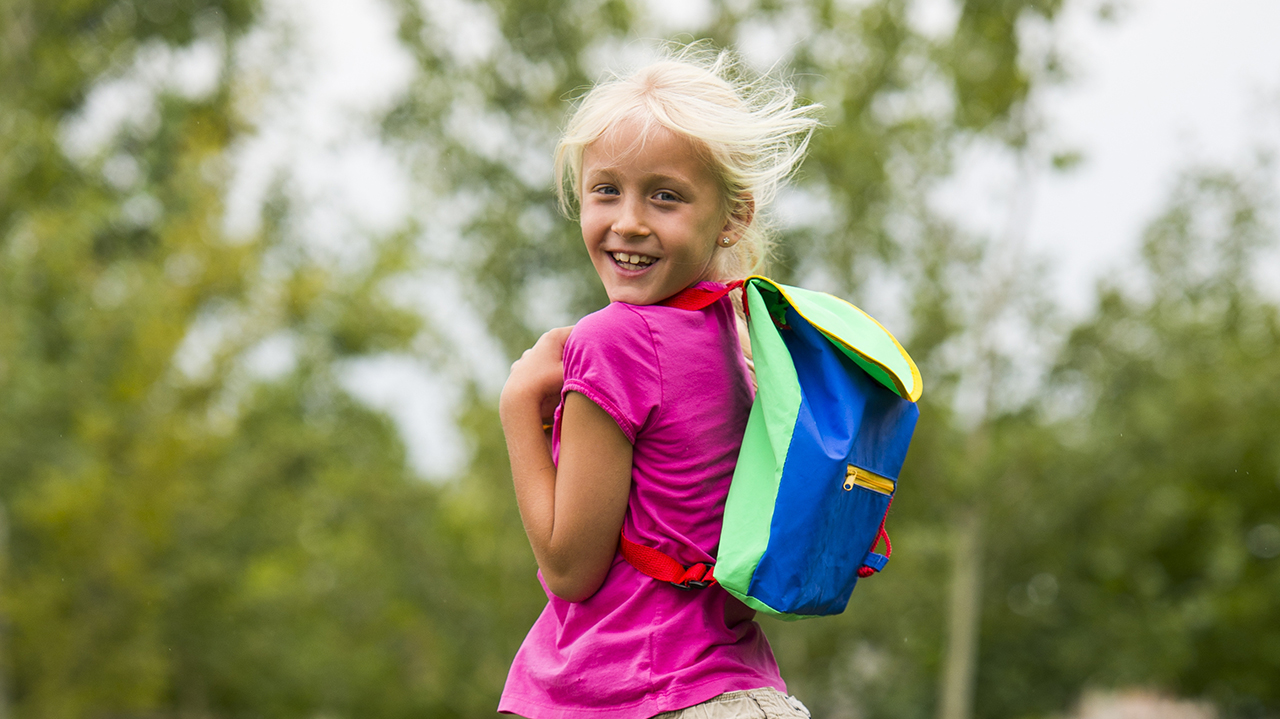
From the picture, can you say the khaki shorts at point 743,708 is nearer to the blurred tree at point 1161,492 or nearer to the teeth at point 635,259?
the teeth at point 635,259

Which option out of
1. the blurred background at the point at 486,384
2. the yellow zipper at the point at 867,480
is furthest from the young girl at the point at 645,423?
the blurred background at the point at 486,384

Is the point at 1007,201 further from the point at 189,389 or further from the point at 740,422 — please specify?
the point at 740,422

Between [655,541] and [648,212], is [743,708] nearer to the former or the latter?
[655,541]

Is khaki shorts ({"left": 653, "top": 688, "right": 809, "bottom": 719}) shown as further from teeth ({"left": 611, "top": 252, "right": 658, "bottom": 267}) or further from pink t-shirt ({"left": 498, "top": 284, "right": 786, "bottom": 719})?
teeth ({"left": 611, "top": 252, "right": 658, "bottom": 267})

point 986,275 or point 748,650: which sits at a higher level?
point 986,275

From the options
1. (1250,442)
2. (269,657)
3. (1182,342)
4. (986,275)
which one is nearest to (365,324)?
(269,657)

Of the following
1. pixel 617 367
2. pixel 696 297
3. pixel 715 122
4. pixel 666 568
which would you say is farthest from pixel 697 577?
pixel 715 122

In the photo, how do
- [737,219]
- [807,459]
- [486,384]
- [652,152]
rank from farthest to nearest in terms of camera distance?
[486,384] < [737,219] < [652,152] < [807,459]

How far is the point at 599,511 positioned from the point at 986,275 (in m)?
9.00

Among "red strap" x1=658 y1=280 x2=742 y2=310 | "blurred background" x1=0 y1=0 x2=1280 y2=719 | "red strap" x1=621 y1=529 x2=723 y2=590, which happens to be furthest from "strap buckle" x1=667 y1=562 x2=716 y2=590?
"blurred background" x1=0 y1=0 x2=1280 y2=719

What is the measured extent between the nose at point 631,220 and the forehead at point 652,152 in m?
0.05

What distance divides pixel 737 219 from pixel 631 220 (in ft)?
0.76

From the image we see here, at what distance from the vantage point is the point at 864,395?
1.71 m

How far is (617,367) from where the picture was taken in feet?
5.35
